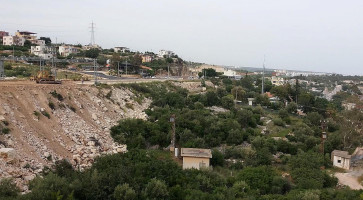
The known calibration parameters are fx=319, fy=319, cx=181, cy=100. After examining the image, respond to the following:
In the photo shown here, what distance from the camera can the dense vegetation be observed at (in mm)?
13328

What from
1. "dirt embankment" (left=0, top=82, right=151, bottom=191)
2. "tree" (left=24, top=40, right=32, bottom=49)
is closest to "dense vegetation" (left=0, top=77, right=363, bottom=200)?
"dirt embankment" (left=0, top=82, right=151, bottom=191)

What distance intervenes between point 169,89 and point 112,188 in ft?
100

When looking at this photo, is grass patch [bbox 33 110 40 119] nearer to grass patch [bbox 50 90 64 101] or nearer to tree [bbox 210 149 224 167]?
grass patch [bbox 50 90 64 101]

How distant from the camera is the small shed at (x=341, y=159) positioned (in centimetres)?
2333

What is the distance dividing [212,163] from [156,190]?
7.77 m

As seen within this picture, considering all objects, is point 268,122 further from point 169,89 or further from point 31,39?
point 31,39

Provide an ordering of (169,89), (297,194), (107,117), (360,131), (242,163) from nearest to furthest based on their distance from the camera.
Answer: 1. (297,194)
2. (242,163)
3. (107,117)
4. (360,131)
5. (169,89)

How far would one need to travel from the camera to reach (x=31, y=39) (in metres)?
80.3

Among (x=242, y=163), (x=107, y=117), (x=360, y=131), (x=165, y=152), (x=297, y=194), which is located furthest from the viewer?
(x=360, y=131)

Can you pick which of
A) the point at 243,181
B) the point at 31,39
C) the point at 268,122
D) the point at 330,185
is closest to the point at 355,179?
the point at 330,185

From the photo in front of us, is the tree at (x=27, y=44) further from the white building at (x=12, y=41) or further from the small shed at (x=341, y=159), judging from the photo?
the small shed at (x=341, y=159)

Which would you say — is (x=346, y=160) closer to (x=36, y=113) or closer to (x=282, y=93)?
(x=36, y=113)

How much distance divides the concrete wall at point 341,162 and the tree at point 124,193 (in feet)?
57.4

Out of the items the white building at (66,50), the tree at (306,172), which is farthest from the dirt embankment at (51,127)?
the white building at (66,50)
